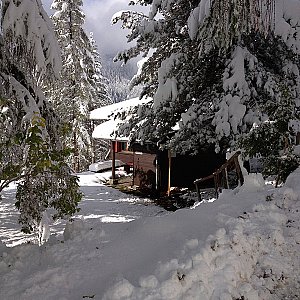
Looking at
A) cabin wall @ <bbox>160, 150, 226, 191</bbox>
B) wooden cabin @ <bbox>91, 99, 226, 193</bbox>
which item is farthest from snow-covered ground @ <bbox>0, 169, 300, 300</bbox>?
cabin wall @ <bbox>160, 150, 226, 191</bbox>

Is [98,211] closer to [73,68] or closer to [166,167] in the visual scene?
[166,167]

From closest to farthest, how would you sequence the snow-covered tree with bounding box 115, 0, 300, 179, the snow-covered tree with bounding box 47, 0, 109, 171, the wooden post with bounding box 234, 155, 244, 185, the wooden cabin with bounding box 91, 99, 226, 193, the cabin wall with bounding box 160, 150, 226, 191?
the wooden post with bounding box 234, 155, 244, 185, the snow-covered tree with bounding box 115, 0, 300, 179, the wooden cabin with bounding box 91, 99, 226, 193, the cabin wall with bounding box 160, 150, 226, 191, the snow-covered tree with bounding box 47, 0, 109, 171

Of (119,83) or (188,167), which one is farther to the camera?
(119,83)

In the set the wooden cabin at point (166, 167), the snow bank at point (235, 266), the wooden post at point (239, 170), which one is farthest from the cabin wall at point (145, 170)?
the snow bank at point (235, 266)

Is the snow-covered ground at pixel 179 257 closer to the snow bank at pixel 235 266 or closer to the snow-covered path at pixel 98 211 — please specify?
the snow bank at pixel 235 266

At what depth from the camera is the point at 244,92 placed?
30.4 feet

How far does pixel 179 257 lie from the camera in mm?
3561

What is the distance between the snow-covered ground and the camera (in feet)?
10.7

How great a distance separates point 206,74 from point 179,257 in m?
8.35

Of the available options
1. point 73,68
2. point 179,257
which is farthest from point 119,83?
point 179,257

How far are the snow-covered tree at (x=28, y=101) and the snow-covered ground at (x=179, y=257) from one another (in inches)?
28.0

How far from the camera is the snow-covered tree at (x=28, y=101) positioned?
4.53 m

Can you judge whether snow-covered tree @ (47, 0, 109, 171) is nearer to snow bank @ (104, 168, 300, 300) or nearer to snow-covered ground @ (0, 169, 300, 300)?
snow-covered ground @ (0, 169, 300, 300)

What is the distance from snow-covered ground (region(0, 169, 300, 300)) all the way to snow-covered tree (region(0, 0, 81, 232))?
0.71 m
